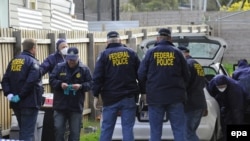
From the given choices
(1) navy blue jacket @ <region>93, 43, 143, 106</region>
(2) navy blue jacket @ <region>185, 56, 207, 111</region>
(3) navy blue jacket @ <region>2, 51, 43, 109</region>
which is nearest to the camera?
(1) navy blue jacket @ <region>93, 43, 143, 106</region>

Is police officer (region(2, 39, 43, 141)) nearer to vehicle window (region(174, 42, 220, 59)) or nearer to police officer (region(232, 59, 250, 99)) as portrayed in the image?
vehicle window (region(174, 42, 220, 59))

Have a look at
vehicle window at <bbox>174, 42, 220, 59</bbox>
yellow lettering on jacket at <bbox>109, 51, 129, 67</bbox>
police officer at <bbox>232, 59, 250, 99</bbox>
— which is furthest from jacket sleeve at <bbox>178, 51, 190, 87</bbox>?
vehicle window at <bbox>174, 42, 220, 59</bbox>

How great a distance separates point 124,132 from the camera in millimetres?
9625

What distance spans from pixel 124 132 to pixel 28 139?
64.4 inches

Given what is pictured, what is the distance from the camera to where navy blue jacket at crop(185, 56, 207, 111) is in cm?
998

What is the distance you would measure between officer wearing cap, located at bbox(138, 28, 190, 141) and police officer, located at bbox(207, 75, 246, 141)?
1176mm

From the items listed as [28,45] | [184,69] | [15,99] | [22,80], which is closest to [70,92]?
[22,80]

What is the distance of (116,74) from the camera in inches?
378

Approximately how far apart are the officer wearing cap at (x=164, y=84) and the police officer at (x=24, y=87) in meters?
1.80

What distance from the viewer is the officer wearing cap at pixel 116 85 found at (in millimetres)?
9609

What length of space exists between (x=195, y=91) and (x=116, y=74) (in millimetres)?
1362

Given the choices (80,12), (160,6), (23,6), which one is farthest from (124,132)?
(160,6)

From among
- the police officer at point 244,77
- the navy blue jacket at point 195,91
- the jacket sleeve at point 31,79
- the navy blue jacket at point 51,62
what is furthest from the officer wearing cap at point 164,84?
the navy blue jacket at point 51,62

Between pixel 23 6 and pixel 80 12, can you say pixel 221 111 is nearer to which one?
pixel 23 6
